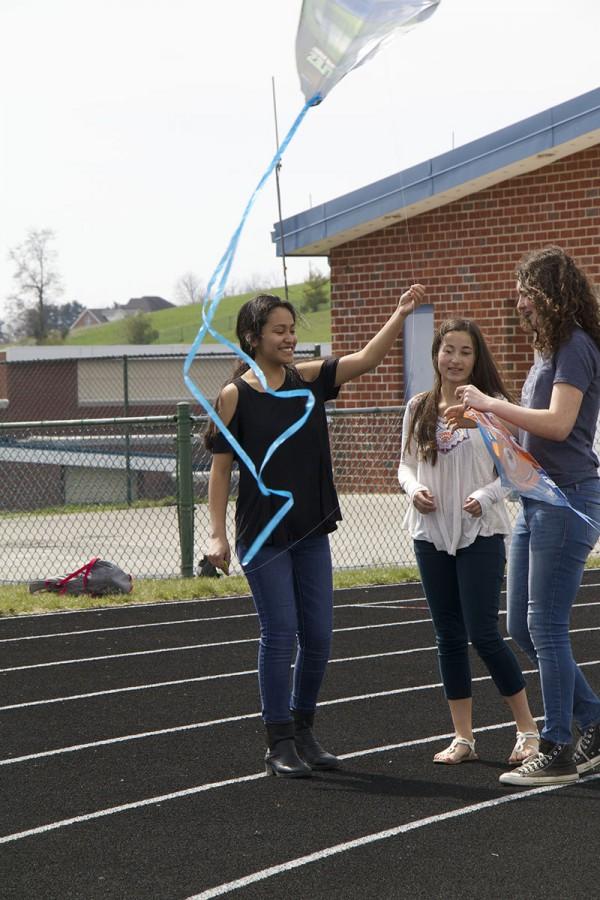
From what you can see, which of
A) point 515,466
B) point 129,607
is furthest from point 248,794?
point 129,607

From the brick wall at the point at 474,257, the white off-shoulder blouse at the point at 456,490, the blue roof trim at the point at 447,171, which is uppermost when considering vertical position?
the blue roof trim at the point at 447,171

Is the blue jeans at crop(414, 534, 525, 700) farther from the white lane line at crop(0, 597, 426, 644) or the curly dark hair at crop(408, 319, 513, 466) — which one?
the white lane line at crop(0, 597, 426, 644)

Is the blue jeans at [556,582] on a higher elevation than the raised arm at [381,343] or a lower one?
lower

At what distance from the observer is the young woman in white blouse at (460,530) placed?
5.69m

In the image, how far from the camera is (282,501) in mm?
5754

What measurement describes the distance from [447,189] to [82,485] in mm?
13272

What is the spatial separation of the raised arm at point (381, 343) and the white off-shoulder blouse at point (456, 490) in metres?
0.38

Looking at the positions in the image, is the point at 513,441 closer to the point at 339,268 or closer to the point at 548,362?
the point at 548,362

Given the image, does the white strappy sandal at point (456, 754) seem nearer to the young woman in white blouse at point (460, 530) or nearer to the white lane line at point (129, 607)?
the young woman in white blouse at point (460, 530)

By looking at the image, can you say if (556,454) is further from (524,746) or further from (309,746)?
(309,746)

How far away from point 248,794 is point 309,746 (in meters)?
0.49

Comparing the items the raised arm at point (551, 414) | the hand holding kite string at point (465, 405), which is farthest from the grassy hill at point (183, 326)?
the raised arm at point (551, 414)

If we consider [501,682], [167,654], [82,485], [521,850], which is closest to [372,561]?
[167,654]

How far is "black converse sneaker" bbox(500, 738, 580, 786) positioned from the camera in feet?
17.9
